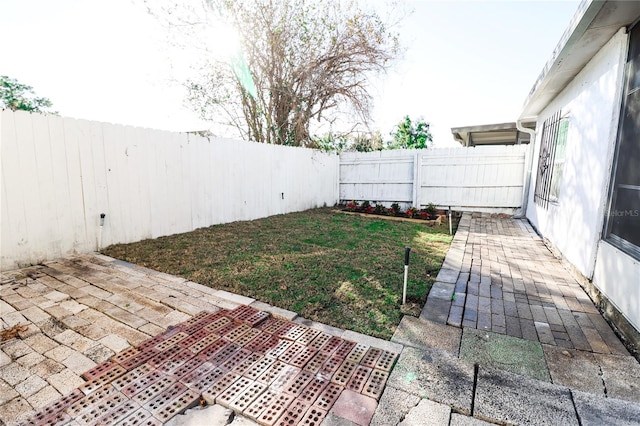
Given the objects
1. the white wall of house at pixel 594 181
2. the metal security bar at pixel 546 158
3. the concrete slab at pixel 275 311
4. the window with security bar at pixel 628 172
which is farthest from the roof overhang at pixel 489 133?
the concrete slab at pixel 275 311

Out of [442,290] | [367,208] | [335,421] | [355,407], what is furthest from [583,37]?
[367,208]

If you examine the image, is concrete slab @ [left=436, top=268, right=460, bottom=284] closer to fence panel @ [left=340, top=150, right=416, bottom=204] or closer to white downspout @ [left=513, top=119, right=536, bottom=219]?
white downspout @ [left=513, top=119, right=536, bottom=219]

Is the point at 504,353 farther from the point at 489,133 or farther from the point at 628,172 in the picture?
the point at 489,133

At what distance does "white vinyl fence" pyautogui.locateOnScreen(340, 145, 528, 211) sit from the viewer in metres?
8.07

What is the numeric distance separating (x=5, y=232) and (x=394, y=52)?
9827mm

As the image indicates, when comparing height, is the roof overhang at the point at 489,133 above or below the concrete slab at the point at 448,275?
above

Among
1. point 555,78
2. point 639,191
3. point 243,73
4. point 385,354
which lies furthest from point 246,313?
point 243,73

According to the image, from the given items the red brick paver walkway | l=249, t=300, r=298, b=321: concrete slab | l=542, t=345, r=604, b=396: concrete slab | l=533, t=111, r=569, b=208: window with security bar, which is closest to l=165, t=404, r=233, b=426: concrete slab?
the red brick paver walkway

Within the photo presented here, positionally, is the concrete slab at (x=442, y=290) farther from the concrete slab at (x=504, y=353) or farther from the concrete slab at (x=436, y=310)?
the concrete slab at (x=504, y=353)

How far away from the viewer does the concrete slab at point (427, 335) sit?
211 cm

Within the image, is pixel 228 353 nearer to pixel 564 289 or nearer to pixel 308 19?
pixel 564 289

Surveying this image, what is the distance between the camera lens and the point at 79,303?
2.66 meters

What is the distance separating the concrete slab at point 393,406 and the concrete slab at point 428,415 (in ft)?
0.09

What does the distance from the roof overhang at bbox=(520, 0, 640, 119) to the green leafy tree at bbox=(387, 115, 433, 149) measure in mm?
13946
